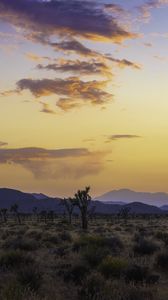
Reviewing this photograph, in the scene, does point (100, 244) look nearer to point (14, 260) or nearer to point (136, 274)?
point (14, 260)

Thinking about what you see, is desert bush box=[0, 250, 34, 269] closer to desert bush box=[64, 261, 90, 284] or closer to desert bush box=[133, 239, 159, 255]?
desert bush box=[64, 261, 90, 284]

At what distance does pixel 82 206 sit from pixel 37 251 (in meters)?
33.1

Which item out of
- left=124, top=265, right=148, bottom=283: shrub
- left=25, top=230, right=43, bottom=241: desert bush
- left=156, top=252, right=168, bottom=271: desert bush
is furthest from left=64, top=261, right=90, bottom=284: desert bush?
left=25, top=230, right=43, bottom=241: desert bush

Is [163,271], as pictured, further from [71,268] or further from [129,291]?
[129,291]

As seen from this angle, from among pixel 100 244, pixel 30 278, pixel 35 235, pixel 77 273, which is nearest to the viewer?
pixel 30 278

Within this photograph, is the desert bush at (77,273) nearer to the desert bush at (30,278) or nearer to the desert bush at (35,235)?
the desert bush at (30,278)

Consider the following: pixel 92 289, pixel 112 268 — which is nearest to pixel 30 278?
pixel 92 289

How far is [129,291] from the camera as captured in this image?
36.0 feet

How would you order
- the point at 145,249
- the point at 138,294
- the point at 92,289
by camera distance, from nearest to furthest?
the point at 138,294
the point at 92,289
the point at 145,249

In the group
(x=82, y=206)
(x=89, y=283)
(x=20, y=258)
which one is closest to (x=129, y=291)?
(x=89, y=283)

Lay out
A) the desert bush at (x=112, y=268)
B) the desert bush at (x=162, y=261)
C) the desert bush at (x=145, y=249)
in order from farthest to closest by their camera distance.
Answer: the desert bush at (x=145, y=249)
the desert bush at (x=162, y=261)
the desert bush at (x=112, y=268)

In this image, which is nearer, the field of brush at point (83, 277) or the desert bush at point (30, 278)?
the field of brush at point (83, 277)

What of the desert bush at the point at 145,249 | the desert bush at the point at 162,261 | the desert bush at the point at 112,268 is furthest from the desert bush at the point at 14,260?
the desert bush at the point at 145,249

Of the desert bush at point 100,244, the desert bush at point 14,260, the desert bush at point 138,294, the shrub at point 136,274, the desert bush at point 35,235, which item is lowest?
the desert bush at point 138,294
